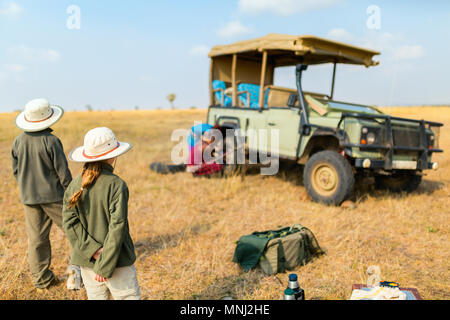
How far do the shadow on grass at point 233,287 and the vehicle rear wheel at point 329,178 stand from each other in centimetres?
245

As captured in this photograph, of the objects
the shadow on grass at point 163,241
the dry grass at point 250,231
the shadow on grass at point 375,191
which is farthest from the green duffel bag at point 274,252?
the shadow on grass at point 375,191

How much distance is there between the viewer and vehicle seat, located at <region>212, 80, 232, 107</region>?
27.1 feet

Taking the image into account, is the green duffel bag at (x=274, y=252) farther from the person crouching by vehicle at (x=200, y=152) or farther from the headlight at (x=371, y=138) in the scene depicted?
the person crouching by vehicle at (x=200, y=152)

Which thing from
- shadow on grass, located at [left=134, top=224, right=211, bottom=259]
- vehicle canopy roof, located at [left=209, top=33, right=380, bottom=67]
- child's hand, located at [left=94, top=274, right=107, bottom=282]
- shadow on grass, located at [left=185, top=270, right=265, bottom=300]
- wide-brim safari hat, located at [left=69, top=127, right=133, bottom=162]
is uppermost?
vehicle canopy roof, located at [left=209, top=33, right=380, bottom=67]

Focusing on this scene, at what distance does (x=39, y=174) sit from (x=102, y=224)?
1.50 meters

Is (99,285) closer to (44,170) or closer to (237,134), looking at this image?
(44,170)

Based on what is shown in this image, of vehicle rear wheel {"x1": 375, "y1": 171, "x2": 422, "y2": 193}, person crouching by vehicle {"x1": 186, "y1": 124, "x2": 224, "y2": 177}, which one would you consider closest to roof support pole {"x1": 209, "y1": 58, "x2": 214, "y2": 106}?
person crouching by vehicle {"x1": 186, "y1": 124, "x2": 224, "y2": 177}

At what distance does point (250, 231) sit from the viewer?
487cm

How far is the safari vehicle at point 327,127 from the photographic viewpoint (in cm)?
550

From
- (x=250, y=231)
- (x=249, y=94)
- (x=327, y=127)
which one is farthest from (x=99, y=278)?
(x=249, y=94)

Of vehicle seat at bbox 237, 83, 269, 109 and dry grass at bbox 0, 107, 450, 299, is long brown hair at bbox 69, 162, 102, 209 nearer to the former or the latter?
dry grass at bbox 0, 107, 450, 299

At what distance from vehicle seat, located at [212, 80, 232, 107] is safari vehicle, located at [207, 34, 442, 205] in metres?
0.02

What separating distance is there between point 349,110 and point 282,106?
1.30 m

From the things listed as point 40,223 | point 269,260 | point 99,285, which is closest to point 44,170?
point 40,223
